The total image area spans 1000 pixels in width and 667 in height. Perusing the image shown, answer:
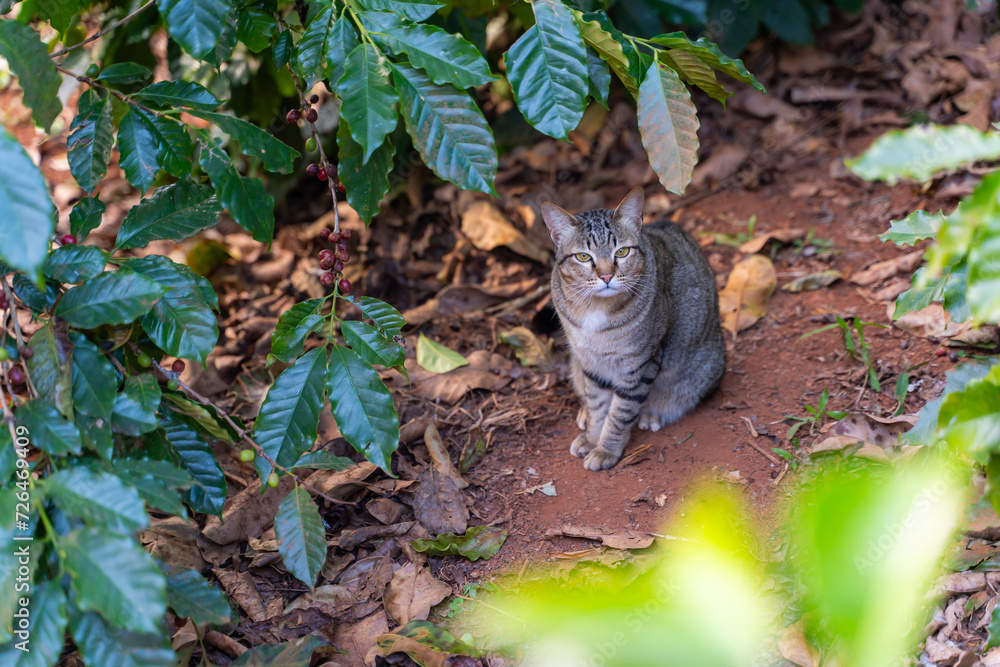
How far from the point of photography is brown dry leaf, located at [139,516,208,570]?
2717mm

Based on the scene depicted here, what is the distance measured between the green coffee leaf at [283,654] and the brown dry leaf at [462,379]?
61.4 inches

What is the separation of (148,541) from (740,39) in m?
4.64

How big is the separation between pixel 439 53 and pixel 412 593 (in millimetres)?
1877

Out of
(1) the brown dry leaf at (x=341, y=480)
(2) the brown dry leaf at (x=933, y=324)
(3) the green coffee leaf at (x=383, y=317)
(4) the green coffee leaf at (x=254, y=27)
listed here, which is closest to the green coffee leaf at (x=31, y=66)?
(4) the green coffee leaf at (x=254, y=27)

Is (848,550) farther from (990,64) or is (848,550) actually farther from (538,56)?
(990,64)

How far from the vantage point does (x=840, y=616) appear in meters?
2.18

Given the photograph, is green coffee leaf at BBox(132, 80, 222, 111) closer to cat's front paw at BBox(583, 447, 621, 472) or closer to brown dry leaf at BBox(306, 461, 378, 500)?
brown dry leaf at BBox(306, 461, 378, 500)

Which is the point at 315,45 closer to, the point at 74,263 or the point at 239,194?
the point at 239,194

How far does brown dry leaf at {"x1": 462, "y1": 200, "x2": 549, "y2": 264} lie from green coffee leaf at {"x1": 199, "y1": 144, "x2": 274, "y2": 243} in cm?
237

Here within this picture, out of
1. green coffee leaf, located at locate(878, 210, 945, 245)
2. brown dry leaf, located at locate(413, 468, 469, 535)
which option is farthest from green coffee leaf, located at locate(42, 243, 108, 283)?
green coffee leaf, located at locate(878, 210, 945, 245)

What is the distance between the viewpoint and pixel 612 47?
232cm

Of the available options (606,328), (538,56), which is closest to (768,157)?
(606,328)

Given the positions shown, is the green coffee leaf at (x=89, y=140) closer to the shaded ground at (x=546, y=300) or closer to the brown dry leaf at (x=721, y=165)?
the shaded ground at (x=546, y=300)

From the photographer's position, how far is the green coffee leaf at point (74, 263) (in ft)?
6.79
